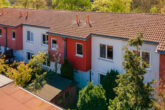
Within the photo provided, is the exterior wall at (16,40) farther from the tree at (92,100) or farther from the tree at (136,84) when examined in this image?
the tree at (136,84)

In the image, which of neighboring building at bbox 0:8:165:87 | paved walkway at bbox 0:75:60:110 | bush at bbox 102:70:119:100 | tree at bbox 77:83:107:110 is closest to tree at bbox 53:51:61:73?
neighboring building at bbox 0:8:165:87

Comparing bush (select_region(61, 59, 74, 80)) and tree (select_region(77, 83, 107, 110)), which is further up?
bush (select_region(61, 59, 74, 80))

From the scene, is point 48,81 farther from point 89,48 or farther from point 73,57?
point 89,48

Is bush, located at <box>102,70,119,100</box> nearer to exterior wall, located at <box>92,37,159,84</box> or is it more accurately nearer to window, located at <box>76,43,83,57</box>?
exterior wall, located at <box>92,37,159,84</box>

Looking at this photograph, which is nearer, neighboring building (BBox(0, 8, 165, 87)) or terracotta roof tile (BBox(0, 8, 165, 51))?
neighboring building (BBox(0, 8, 165, 87))

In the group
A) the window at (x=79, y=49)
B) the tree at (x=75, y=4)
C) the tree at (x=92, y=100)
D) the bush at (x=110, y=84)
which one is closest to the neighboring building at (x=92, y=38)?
the window at (x=79, y=49)

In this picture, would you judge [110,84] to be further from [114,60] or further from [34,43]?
[34,43]
